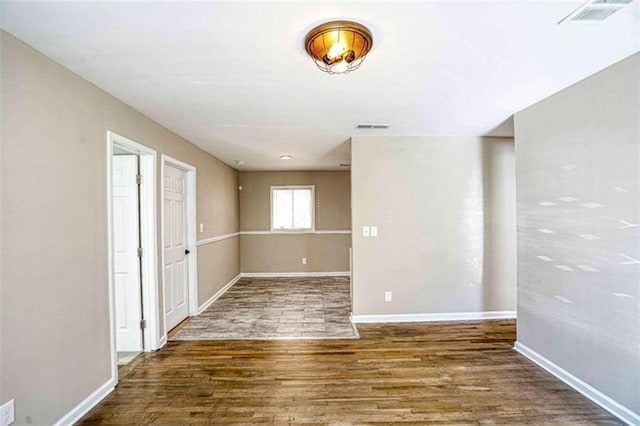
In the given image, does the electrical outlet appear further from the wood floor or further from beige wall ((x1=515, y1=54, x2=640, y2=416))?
beige wall ((x1=515, y1=54, x2=640, y2=416))

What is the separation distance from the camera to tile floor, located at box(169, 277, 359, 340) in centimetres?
355

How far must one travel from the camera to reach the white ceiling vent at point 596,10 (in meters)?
1.46

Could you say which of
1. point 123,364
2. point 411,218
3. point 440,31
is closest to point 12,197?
point 123,364

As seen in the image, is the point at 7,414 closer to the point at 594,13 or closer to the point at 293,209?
the point at 594,13

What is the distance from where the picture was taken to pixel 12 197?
163 cm

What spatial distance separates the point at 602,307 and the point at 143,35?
3347mm

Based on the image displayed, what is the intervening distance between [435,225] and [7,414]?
395 centimetres

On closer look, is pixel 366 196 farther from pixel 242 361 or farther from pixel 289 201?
pixel 289 201

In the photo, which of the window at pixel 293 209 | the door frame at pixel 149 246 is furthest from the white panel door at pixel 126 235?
the window at pixel 293 209

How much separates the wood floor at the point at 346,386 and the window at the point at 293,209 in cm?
380

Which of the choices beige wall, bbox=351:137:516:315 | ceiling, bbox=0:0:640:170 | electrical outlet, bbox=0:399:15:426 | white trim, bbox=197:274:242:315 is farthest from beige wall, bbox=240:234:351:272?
electrical outlet, bbox=0:399:15:426

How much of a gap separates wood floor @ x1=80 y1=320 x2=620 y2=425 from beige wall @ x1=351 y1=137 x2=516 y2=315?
2.20ft

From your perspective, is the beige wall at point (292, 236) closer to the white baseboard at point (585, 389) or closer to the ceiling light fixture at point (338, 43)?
the white baseboard at point (585, 389)

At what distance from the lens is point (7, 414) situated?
1593 mm
